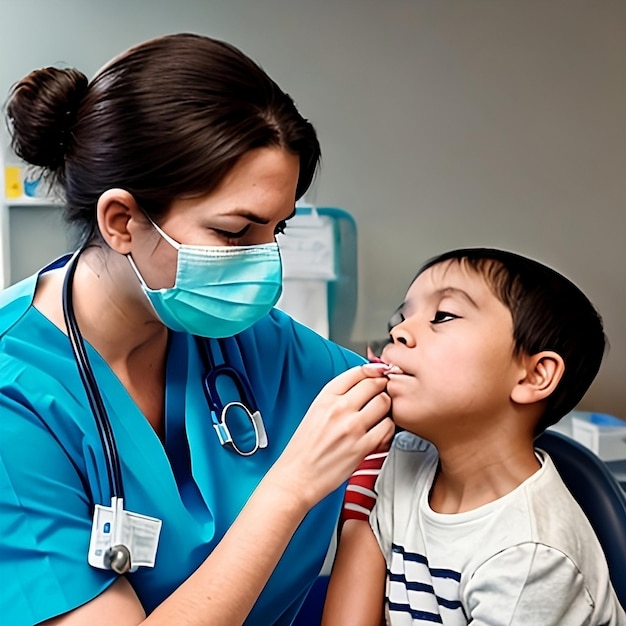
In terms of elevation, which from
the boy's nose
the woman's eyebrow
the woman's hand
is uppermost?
the woman's eyebrow

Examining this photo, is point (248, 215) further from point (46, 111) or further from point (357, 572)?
point (357, 572)

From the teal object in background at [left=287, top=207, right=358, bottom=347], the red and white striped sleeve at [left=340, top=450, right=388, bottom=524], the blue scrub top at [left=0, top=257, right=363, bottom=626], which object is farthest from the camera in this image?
the teal object in background at [left=287, top=207, right=358, bottom=347]

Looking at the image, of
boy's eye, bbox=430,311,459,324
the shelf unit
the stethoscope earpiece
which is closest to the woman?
the stethoscope earpiece

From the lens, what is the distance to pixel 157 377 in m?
1.37

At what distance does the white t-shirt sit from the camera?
1.09m

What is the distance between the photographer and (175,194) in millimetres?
1149

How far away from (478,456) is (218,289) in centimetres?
47

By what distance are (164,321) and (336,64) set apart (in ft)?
7.16

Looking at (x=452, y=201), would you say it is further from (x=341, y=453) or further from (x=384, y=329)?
(x=341, y=453)

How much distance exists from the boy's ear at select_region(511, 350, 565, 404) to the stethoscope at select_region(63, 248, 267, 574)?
417 mm

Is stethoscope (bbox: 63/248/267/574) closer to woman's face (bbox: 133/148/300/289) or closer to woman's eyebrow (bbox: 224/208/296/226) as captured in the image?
woman's face (bbox: 133/148/300/289)

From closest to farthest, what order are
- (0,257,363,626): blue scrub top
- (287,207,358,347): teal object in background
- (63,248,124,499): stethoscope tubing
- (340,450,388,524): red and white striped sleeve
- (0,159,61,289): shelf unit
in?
(0,257,363,626): blue scrub top < (63,248,124,499): stethoscope tubing < (340,450,388,524): red and white striped sleeve < (0,159,61,289): shelf unit < (287,207,358,347): teal object in background

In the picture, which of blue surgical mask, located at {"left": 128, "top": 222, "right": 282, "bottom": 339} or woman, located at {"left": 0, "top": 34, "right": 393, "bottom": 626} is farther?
blue surgical mask, located at {"left": 128, "top": 222, "right": 282, "bottom": 339}

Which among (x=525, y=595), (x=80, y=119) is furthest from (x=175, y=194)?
(x=525, y=595)
